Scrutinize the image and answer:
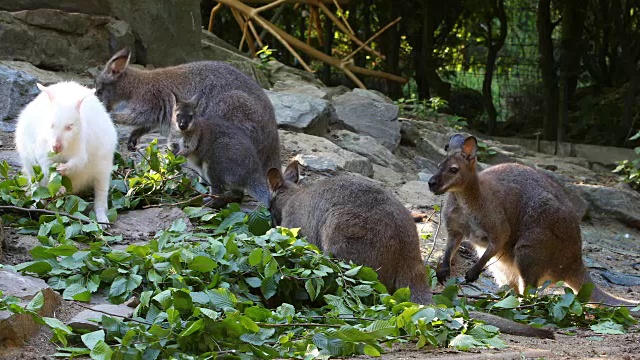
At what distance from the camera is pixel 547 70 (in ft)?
49.1

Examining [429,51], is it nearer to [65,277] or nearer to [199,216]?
[199,216]

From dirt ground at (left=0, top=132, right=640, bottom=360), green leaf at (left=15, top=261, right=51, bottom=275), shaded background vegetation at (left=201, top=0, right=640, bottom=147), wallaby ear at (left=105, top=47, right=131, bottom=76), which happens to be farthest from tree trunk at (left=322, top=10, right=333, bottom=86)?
green leaf at (left=15, top=261, right=51, bottom=275)

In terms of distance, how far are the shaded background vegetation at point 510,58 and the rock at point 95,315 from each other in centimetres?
1088

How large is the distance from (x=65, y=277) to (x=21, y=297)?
1.59 feet

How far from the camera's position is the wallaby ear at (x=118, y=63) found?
795 centimetres

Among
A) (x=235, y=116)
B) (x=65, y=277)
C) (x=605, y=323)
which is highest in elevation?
(x=235, y=116)

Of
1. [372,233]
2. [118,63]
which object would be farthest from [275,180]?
[118,63]

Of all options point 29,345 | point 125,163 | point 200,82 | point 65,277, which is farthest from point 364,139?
point 29,345

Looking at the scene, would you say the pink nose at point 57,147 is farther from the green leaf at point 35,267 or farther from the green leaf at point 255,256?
the green leaf at point 255,256

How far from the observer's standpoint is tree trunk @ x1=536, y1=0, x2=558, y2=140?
14906 millimetres

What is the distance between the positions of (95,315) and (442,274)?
2.75 meters

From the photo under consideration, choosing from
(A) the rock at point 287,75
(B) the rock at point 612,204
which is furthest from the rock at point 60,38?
(B) the rock at point 612,204

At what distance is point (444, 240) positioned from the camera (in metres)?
7.47

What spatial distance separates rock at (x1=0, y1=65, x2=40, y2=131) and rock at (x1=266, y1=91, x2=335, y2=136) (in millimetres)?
2561
